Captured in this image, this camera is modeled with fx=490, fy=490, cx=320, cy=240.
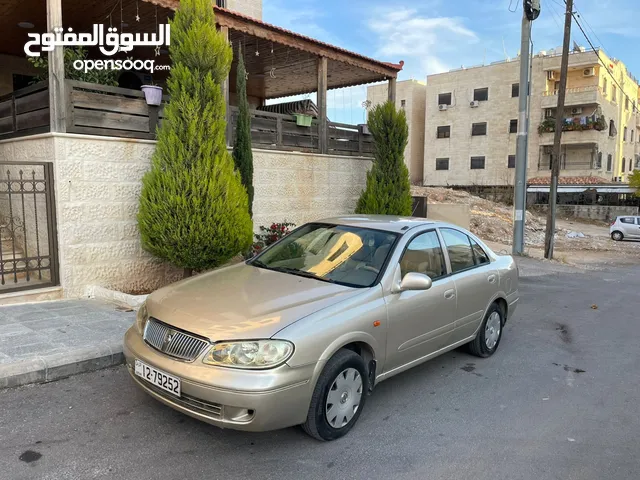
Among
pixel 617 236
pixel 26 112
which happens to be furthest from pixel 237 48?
pixel 617 236

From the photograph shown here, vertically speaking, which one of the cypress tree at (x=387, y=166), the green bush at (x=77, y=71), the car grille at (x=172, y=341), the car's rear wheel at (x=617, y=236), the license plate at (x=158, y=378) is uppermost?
the green bush at (x=77, y=71)

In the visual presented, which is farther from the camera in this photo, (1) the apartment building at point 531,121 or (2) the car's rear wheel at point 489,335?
(1) the apartment building at point 531,121

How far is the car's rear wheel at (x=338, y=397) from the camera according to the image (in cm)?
325

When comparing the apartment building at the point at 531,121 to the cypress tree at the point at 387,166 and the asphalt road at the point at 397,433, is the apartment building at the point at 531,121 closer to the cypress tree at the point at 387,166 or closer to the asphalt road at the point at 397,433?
the cypress tree at the point at 387,166

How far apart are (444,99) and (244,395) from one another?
4230cm

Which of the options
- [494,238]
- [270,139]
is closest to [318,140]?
[270,139]

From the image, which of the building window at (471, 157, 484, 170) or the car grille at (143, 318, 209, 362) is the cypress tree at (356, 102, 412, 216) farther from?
the building window at (471, 157, 484, 170)

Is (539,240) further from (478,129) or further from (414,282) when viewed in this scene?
(478,129)

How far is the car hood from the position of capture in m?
3.17

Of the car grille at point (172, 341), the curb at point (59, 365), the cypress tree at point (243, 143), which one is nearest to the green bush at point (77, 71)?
the cypress tree at point (243, 143)

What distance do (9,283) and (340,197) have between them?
7212mm

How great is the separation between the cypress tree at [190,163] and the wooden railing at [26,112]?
1665mm

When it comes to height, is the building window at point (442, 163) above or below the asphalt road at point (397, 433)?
above

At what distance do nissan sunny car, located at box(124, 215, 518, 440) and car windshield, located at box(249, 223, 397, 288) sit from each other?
1cm
